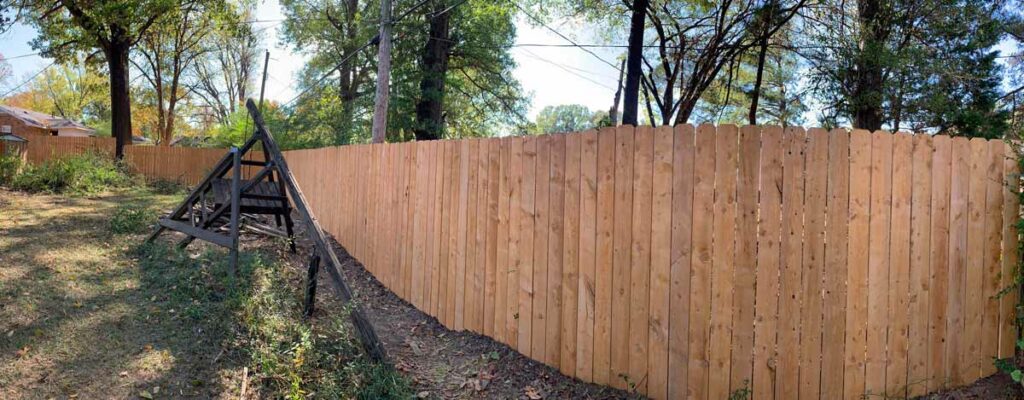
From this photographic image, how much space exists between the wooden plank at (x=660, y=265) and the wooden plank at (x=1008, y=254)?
8.02 feet

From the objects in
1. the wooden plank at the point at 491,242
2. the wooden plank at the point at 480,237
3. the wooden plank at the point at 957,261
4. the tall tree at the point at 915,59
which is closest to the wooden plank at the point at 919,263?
the wooden plank at the point at 957,261

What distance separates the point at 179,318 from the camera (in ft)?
13.9

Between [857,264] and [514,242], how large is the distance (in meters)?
2.28

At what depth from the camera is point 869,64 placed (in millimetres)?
11367

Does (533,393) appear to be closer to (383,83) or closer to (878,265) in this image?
(878,265)

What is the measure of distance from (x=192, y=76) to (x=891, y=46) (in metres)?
41.3

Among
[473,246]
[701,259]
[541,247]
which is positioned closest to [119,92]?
[473,246]

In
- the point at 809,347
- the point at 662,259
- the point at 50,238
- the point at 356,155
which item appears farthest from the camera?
the point at 356,155

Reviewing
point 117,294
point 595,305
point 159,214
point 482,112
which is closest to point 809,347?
point 595,305

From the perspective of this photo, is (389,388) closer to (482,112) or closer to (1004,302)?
(1004,302)

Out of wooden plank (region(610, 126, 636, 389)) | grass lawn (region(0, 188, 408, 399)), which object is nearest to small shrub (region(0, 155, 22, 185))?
grass lawn (region(0, 188, 408, 399))

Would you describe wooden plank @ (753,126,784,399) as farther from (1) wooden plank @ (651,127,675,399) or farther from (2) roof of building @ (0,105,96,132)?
(2) roof of building @ (0,105,96,132)

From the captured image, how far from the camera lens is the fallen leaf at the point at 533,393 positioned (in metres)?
3.53

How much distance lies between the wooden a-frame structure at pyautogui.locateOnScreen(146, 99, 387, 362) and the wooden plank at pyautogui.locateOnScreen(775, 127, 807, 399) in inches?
102
